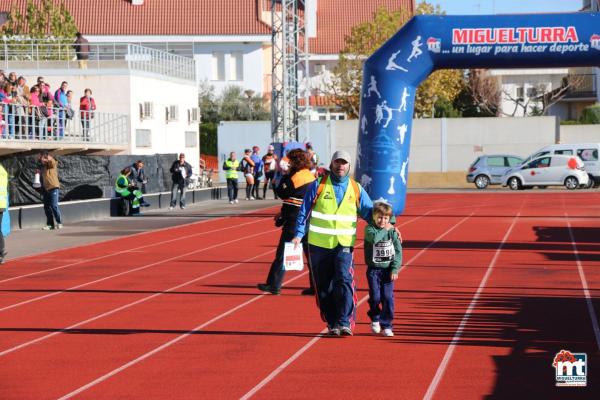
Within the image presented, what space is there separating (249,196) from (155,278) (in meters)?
27.2

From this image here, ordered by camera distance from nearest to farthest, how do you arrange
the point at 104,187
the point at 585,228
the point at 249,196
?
the point at 585,228, the point at 104,187, the point at 249,196

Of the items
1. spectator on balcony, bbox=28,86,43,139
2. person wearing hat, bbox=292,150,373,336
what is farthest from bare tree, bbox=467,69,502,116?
person wearing hat, bbox=292,150,373,336

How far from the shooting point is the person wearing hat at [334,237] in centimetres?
1114

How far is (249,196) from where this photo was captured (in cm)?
4400

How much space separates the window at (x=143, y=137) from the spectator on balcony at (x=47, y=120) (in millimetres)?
9520

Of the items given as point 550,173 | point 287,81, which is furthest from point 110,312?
point 550,173

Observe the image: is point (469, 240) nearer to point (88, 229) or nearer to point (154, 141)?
point (88, 229)

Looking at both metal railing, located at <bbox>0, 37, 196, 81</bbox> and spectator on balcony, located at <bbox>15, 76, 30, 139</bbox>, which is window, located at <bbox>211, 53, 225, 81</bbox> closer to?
metal railing, located at <bbox>0, 37, 196, 81</bbox>

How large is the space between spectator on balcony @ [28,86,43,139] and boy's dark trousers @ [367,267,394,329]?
73.2 ft

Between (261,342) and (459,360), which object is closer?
(459,360)

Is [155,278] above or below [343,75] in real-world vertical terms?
below

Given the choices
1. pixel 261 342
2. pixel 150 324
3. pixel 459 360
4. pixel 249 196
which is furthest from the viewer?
pixel 249 196

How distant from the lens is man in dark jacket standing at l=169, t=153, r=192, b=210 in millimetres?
36719

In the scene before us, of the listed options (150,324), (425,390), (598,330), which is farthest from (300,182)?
(425,390)
